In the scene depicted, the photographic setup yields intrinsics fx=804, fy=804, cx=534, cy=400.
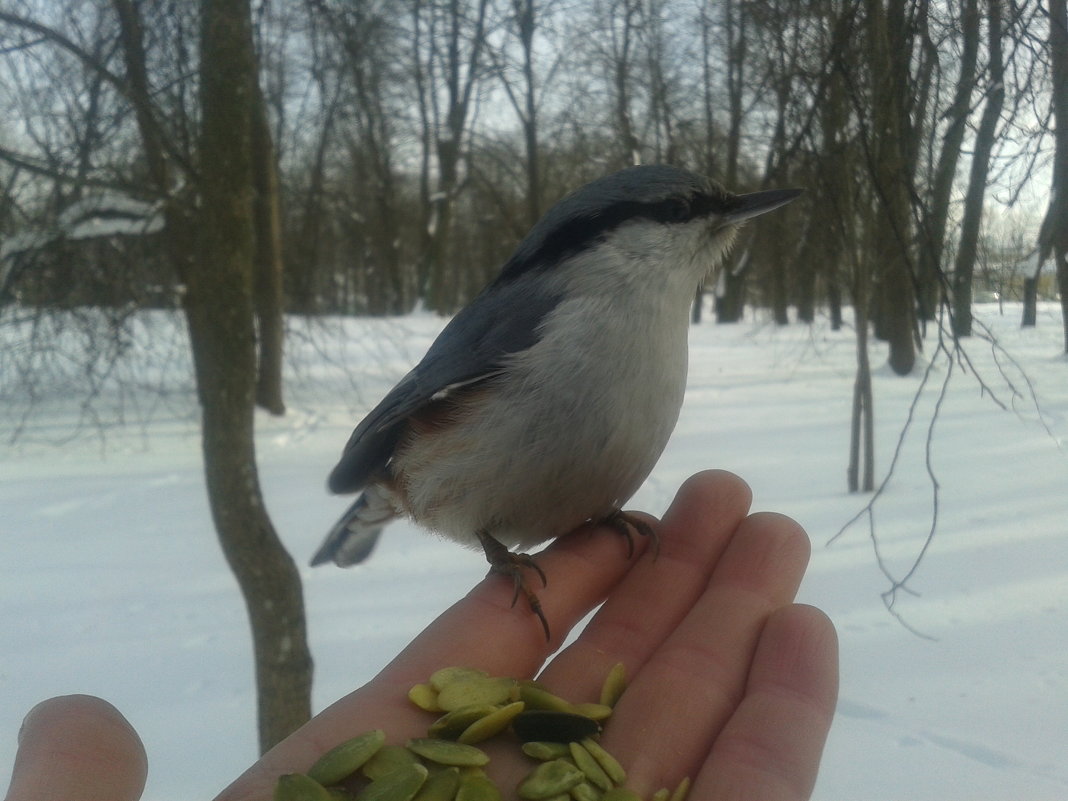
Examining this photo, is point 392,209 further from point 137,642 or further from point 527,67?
point 137,642

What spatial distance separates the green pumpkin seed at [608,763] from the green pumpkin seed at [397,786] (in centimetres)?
28

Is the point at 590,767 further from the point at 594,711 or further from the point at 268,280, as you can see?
the point at 268,280

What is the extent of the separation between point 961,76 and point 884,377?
5.20 meters

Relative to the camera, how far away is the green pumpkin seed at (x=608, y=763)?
1282 mm

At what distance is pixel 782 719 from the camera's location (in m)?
1.28

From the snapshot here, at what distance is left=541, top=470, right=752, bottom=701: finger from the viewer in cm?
159

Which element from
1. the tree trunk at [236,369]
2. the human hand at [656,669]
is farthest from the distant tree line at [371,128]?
the human hand at [656,669]

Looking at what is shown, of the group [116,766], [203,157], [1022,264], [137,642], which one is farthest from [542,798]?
[137,642]

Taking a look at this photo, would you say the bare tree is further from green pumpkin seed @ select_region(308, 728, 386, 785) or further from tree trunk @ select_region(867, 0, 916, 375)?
green pumpkin seed @ select_region(308, 728, 386, 785)

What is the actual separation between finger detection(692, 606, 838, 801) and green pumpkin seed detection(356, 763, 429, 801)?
430 millimetres

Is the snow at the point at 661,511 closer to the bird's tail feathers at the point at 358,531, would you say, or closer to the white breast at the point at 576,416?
the bird's tail feathers at the point at 358,531

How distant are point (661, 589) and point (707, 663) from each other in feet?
0.76

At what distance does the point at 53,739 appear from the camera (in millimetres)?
1185

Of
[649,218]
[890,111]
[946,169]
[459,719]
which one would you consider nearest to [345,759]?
[459,719]
